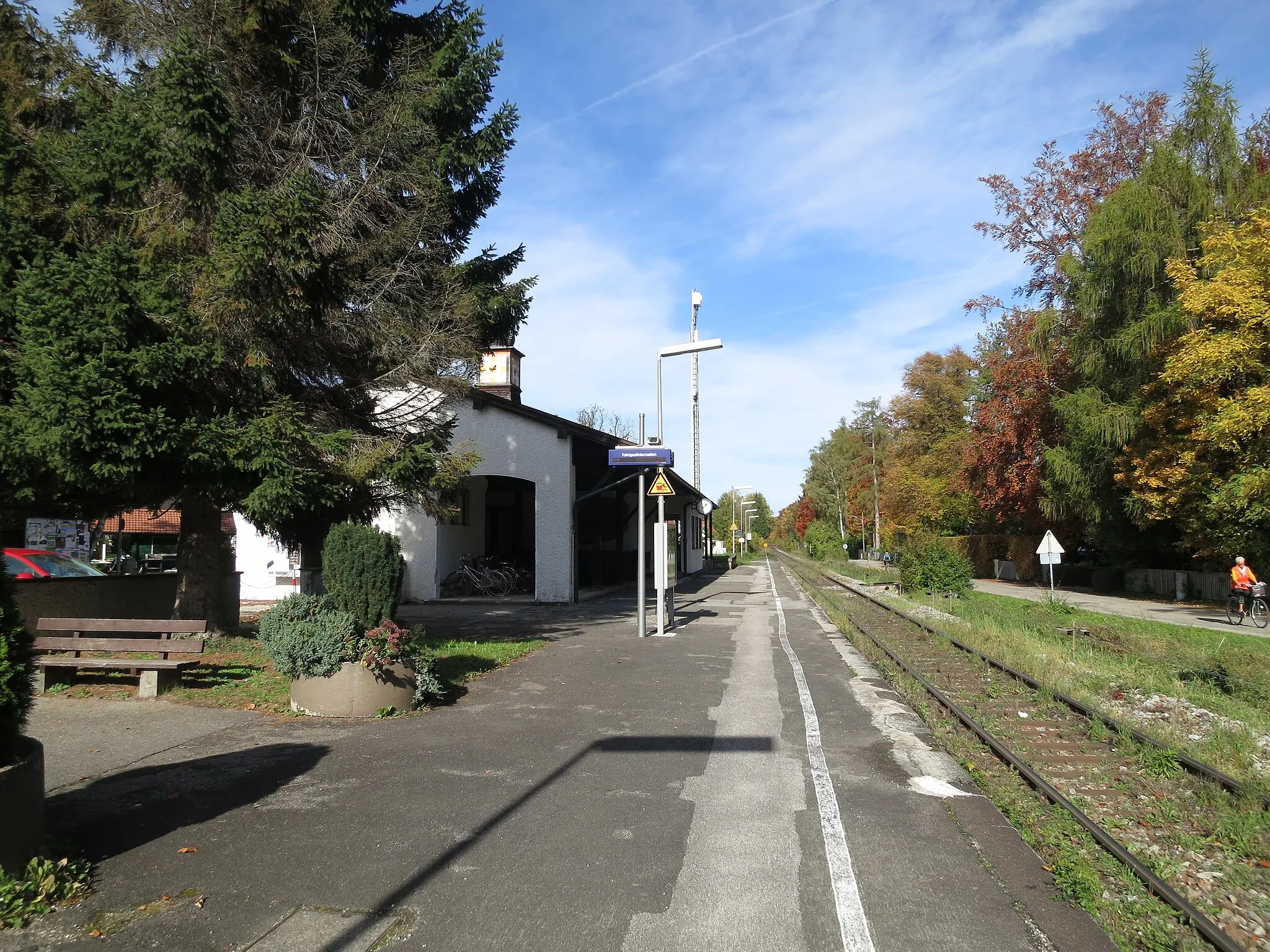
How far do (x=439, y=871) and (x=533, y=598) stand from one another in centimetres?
1836

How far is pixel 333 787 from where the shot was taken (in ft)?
19.6

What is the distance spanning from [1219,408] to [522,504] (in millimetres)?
21001

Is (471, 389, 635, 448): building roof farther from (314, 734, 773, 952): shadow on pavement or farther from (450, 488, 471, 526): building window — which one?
(314, 734, 773, 952): shadow on pavement

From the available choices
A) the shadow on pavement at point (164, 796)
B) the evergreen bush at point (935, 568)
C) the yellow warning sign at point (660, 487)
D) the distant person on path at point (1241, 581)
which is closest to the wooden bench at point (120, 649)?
the shadow on pavement at point (164, 796)

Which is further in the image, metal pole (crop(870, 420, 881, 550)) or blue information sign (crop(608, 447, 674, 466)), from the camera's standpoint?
metal pole (crop(870, 420, 881, 550))

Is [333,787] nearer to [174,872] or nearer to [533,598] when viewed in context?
[174,872]

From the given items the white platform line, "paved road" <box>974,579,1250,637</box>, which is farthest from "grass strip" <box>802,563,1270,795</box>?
the white platform line

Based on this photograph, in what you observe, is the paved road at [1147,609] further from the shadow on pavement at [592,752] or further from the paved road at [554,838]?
the shadow on pavement at [592,752]

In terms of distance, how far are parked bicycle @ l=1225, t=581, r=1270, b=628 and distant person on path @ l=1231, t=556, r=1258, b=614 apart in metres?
0.06

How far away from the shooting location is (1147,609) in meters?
24.6

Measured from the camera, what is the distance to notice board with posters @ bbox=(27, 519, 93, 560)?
21.1m

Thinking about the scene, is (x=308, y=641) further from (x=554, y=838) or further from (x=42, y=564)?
(x=42, y=564)

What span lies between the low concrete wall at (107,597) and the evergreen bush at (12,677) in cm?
716

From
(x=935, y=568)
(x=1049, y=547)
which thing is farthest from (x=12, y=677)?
(x=935, y=568)
